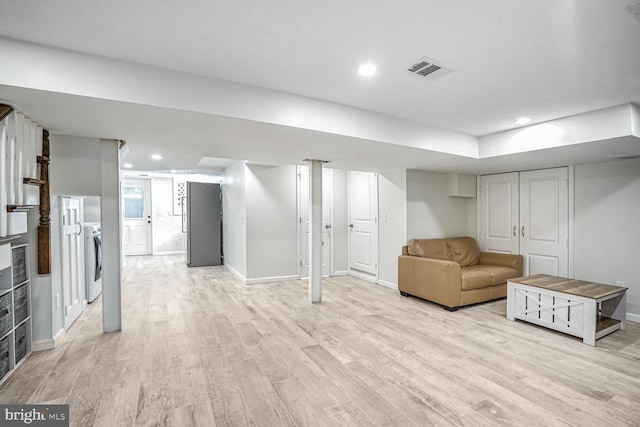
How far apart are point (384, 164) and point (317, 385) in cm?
327

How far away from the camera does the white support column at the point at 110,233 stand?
322 cm

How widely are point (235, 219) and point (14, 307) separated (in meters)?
3.98

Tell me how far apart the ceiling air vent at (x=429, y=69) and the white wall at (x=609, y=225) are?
3433 millimetres

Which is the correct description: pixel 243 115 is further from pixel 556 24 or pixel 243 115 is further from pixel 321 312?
pixel 321 312

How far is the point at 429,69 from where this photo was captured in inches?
86.3

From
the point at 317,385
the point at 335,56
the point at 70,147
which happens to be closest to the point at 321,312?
the point at 317,385

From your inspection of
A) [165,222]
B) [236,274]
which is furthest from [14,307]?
[165,222]

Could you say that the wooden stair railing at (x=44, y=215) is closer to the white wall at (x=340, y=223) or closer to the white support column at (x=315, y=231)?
the white support column at (x=315, y=231)

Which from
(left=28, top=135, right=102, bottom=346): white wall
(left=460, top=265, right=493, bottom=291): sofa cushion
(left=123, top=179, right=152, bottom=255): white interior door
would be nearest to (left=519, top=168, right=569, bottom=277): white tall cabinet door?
(left=460, top=265, right=493, bottom=291): sofa cushion

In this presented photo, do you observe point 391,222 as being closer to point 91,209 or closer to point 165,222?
point 91,209

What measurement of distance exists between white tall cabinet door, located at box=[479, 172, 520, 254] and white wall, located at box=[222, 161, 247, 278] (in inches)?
171

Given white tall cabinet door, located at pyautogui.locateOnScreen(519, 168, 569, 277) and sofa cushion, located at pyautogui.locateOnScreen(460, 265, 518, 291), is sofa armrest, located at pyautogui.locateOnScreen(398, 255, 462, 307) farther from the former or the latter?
white tall cabinet door, located at pyautogui.locateOnScreen(519, 168, 569, 277)

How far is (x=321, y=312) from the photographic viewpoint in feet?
13.1

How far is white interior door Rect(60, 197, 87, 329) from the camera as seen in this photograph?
3314 millimetres
